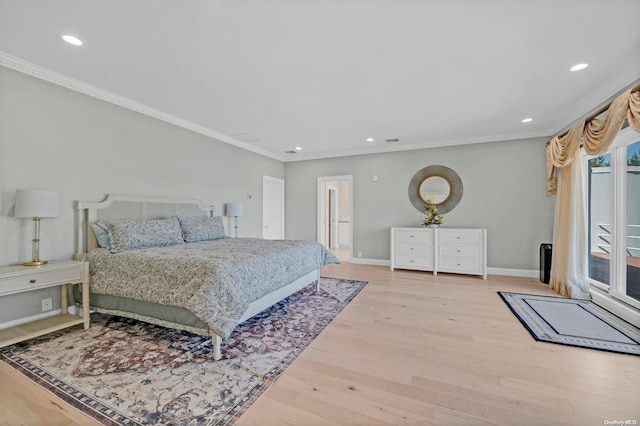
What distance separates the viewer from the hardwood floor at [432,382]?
1.46 m

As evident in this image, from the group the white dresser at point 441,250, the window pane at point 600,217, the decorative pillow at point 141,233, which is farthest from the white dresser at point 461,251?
the decorative pillow at point 141,233

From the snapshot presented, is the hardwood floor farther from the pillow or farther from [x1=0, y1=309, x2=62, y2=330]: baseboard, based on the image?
the pillow

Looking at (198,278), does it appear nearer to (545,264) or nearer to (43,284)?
(43,284)

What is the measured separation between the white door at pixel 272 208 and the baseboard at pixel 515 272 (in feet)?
14.7

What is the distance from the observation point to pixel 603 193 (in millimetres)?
3400

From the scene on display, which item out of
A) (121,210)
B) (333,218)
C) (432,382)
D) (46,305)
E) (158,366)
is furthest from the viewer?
(333,218)

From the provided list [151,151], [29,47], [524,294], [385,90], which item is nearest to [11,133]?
[29,47]

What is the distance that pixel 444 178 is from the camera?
5.14m

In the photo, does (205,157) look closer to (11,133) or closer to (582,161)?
(11,133)

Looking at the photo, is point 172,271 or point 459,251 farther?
point 459,251

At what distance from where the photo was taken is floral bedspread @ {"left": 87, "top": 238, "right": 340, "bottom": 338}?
2.02m

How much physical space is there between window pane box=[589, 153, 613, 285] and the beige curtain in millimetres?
216

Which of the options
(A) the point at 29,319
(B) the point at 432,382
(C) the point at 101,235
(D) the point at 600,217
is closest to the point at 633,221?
(D) the point at 600,217

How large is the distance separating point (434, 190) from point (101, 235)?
528cm
